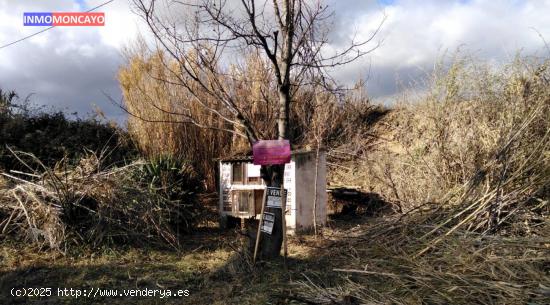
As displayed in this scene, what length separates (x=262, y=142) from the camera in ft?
19.1

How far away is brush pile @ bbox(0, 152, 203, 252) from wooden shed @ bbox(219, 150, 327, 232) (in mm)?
1785

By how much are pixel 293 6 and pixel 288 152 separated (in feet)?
5.98

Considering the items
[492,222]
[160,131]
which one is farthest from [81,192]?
[492,222]

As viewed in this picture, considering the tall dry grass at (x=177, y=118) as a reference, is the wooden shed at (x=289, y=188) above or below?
below

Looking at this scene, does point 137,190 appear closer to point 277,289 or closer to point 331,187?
point 277,289

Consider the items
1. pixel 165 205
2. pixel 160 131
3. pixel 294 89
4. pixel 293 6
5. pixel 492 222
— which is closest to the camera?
pixel 492 222

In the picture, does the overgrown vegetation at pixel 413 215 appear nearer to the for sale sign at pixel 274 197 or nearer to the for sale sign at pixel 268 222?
the for sale sign at pixel 268 222

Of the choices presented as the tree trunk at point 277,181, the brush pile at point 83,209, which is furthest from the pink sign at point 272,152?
the brush pile at point 83,209

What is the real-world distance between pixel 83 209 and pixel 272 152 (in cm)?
339

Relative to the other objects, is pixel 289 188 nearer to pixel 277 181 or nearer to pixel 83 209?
pixel 277 181

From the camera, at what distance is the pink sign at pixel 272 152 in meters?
5.79

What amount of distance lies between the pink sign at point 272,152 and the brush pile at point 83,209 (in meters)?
2.63

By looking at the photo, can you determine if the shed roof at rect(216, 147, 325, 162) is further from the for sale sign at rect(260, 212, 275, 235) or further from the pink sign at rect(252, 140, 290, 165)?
the pink sign at rect(252, 140, 290, 165)

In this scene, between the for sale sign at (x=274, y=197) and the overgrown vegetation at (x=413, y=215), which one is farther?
the for sale sign at (x=274, y=197)
